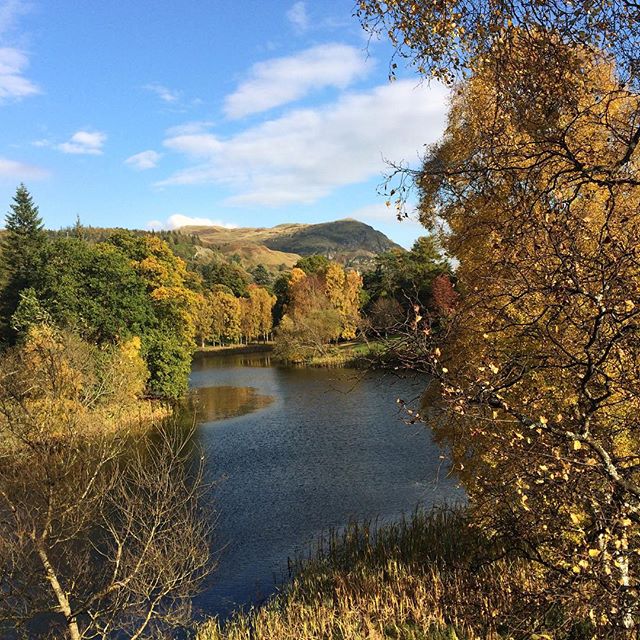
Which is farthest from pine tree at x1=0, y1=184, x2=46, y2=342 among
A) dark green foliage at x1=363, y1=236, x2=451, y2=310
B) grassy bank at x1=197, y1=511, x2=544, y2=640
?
grassy bank at x1=197, y1=511, x2=544, y2=640

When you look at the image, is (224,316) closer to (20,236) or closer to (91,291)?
(20,236)

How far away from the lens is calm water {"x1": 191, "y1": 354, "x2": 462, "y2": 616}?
13.8 metres

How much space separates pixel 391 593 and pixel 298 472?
39.6 ft

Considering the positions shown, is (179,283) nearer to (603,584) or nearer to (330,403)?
(330,403)

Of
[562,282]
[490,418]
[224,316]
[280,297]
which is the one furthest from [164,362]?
[280,297]

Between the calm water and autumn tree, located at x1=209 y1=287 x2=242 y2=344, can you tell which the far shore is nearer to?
autumn tree, located at x1=209 y1=287 x2=242 y2=344

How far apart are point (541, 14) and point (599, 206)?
4.83m

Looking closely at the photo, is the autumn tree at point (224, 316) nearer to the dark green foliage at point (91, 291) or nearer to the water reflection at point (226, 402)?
the water reflection at point (226, 402)

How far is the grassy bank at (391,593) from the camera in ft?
25.6

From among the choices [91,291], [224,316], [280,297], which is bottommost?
[224,316]

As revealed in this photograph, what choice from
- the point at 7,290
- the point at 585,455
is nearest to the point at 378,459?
the point at 585,455

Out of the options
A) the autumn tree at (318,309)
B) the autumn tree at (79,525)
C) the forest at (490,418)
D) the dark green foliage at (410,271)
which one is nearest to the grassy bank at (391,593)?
the forest at (490,418)

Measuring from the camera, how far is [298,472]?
20641 millimetres

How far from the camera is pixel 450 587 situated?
28.9 ft
